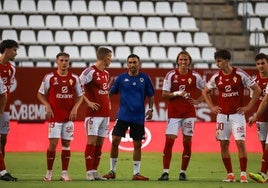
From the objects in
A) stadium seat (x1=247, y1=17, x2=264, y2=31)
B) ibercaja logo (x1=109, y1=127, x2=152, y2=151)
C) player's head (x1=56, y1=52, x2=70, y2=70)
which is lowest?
ibercaja logo (x1=109, y1=127, x2=152, y2=151)

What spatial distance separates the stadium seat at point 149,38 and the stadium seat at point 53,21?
10.2ft

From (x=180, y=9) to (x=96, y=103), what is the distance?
52.3 feet

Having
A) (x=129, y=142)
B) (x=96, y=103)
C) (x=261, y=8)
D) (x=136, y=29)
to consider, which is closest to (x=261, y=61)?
(x=96, y=103)

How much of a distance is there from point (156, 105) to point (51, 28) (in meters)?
6.06

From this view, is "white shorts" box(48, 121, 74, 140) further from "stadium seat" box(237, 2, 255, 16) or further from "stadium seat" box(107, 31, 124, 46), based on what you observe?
"stadium seat" box(237, 2, 255, 16)

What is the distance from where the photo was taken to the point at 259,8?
99.6ft

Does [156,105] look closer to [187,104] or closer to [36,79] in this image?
[36,79]

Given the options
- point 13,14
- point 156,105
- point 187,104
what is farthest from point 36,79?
point 187,104

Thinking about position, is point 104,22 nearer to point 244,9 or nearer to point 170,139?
point 244,9

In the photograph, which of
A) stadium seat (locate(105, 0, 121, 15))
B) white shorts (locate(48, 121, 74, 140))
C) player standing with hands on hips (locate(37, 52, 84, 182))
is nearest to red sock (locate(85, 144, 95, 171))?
player standing with hands on hips (locate(37, 52, 84, 182))

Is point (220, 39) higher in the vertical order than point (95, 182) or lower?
higher

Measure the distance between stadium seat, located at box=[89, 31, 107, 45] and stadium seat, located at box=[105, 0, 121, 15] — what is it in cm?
143

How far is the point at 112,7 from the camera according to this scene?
28.9 m

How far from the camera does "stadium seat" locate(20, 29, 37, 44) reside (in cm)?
2697
